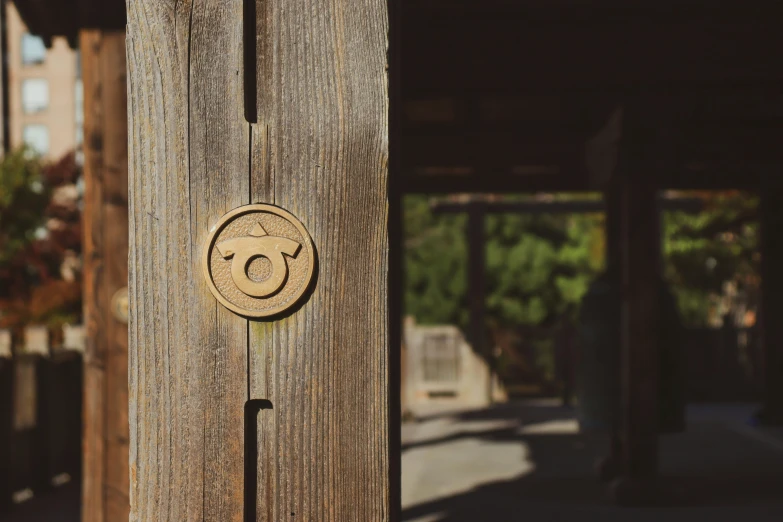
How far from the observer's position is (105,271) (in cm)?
348

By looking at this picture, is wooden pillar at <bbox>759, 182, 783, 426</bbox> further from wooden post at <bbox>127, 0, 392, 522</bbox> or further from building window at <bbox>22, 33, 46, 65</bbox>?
building window at <bbox>22, 33, 46, 65</bbox>

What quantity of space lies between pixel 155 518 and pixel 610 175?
4765mm

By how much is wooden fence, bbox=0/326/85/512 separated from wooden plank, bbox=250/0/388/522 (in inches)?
218

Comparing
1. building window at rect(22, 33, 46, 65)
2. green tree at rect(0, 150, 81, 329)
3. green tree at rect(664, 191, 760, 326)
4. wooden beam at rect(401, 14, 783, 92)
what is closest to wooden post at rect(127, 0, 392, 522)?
wooden beam at rect(401, 14, 783, 92)

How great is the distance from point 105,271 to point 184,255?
2.78 metres

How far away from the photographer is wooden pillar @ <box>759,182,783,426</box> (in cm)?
898

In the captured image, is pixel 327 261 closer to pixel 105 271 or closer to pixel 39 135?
pixel 105 271

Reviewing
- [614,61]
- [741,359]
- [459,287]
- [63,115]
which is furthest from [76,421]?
[63,115]

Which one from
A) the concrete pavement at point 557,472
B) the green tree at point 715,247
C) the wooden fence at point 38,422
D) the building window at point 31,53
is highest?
the building window at point 31,53

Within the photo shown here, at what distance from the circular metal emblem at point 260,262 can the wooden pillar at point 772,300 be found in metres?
A: 9.08

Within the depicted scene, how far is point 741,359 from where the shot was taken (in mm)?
11734

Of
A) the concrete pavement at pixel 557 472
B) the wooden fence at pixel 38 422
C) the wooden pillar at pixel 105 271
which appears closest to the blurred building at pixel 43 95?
the concrete pavement at pixel 557 472

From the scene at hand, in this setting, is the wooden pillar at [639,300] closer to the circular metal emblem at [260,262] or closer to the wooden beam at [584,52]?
the wooden beam at [584,52]

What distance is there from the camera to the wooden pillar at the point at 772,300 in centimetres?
898
